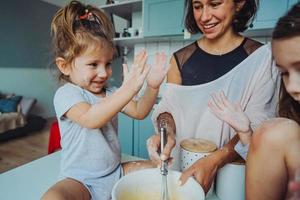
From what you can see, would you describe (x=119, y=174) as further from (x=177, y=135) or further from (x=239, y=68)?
(x=239, y=68)

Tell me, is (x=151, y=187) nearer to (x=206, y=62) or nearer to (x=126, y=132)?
(x=206, y=62)

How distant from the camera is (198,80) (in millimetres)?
730

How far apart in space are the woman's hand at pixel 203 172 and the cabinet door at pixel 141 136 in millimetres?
971

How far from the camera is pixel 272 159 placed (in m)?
0.44

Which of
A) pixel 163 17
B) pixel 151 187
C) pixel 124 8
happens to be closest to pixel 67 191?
pixel 151 187

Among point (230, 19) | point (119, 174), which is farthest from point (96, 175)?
point (230, 19)

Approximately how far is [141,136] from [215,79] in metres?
0.95

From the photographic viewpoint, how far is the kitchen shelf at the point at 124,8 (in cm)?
169

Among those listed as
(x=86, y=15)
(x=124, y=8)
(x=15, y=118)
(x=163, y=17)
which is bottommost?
(x=15, y=118)

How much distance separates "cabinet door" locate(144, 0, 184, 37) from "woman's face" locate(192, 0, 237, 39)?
2.34 ft

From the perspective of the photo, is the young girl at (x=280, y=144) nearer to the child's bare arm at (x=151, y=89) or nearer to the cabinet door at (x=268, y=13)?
the child's bare arm at (x=151, y=89)

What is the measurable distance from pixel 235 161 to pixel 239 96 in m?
0.18

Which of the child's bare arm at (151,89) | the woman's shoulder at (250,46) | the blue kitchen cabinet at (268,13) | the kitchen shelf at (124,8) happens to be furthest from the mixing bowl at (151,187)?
the kitchen shelf at (124,8)

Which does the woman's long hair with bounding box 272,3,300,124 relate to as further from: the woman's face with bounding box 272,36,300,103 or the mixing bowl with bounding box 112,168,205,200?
the mixing bowl with bounding box 112,168,205,200
